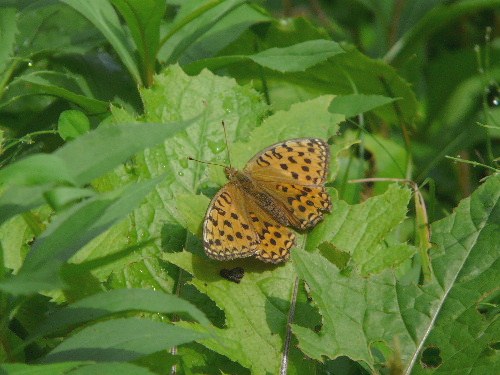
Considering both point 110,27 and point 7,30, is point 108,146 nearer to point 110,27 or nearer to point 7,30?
point 110,27

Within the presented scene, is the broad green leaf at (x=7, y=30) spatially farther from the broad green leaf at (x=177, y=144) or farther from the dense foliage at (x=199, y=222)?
the broad green leaf at (x=177, y=144)

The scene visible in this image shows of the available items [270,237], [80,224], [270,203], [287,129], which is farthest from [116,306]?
[287,129]

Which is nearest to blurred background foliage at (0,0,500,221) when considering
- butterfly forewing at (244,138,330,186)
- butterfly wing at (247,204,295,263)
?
butterfly forewing at (244,138,330,186)

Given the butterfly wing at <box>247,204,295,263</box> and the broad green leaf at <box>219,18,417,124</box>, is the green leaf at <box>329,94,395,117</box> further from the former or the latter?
the butterfly wing at <box>247,204,295,263</box>

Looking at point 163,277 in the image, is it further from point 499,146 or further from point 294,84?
point 499,146

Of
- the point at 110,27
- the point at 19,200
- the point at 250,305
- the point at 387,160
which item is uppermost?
the point at 19,200

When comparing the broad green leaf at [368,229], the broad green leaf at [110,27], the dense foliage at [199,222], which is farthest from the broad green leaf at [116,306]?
the broad green leaf at [110,27]
